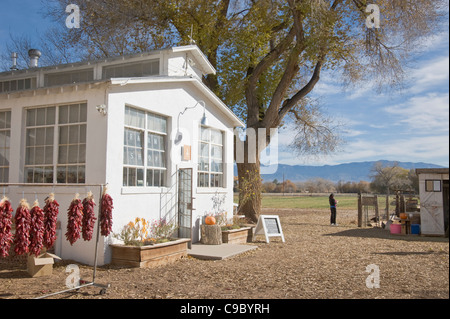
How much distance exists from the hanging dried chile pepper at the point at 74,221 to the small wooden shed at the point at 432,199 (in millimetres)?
11339

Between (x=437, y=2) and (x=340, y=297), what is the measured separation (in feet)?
43.9

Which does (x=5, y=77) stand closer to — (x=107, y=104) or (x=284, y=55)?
(x=107, y=104)

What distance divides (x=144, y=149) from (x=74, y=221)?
340 cm

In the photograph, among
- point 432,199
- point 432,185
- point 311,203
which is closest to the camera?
point 432,185

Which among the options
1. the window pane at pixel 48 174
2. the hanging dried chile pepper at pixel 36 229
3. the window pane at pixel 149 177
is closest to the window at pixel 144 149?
the window pane at pixel 149 177

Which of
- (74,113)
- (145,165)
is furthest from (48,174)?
(145,165)

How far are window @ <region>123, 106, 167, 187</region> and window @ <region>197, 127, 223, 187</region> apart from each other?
193 cm

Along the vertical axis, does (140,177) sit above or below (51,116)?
below

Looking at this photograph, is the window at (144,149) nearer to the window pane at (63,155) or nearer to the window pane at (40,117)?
the window pane at (63,155)

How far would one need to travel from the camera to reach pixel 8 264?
8.09m

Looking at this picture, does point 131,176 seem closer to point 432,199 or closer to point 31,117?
point 31,117

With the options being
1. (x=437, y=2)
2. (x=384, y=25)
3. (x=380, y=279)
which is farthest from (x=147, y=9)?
(x=380, y=279)

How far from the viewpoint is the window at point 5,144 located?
958 centimetres

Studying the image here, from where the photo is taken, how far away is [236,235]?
1220cm
